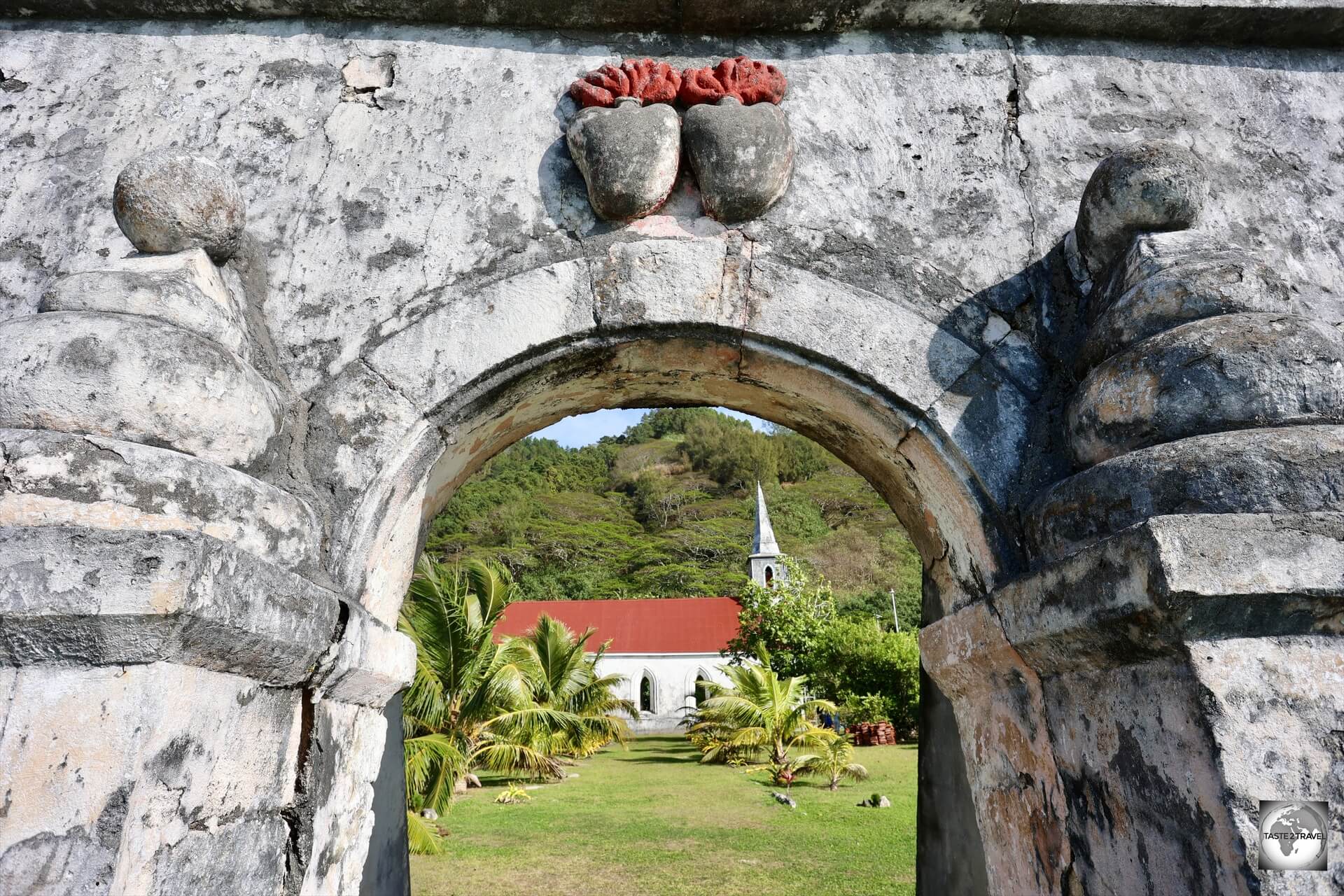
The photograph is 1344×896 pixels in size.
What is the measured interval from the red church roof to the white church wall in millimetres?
239

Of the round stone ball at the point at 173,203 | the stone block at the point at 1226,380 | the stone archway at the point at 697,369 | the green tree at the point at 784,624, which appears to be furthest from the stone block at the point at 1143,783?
the green tree at the point at 784,624

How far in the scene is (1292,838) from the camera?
1.44 metres

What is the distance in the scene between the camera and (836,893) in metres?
6.87

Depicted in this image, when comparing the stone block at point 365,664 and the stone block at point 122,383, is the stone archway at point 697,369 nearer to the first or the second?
the stone block at point 365,664

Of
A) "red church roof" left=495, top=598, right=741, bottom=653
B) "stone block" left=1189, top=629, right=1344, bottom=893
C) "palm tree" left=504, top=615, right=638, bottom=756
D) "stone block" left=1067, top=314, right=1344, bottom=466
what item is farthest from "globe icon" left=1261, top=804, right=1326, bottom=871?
"red church roof" left=495, top=598, right=741, bottom=653

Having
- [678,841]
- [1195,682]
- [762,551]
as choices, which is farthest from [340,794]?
[762,551]

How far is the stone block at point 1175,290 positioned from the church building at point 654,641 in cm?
2645

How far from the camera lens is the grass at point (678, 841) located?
287 inches

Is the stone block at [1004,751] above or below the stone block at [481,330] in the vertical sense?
below

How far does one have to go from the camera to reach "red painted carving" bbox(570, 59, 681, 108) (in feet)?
8.27

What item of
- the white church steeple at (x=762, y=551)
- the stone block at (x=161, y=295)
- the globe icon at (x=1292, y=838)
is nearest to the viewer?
the globe icon at (x=1292, y=838)

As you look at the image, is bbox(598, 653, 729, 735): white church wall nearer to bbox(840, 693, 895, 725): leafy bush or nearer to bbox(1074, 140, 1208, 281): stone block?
bbox(840, 693, 895, 725): leafy bush

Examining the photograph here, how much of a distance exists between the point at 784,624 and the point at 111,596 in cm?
1939

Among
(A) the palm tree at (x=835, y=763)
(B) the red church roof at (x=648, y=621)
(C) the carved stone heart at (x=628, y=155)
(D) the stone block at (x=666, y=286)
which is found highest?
(B) the red church roof at (x=648, y=621)
